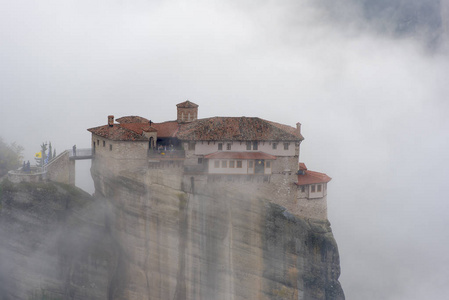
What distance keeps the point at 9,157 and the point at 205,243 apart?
75.8 feet

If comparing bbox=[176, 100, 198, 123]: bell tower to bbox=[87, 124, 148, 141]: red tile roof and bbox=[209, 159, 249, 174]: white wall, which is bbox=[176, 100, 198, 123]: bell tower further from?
bbox=[209, 159, 249, 174]: white wall

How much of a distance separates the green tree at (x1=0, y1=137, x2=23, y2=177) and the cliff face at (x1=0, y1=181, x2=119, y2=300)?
1051cm

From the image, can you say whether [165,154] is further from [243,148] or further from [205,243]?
[205,243]

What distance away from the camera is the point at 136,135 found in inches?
2162

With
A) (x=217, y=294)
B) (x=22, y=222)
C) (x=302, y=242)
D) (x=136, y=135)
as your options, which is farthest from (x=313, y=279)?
(x=22, y=222)

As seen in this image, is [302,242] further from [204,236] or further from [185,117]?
[185,117]

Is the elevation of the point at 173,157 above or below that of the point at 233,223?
above

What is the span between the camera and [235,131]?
56531 millimetres

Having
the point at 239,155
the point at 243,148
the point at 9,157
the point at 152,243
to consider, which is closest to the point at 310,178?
the point at 243,148

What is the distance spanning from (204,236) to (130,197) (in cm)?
643

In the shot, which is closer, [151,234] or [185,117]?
[151,234]

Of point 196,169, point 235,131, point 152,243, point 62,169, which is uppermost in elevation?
point 235,131

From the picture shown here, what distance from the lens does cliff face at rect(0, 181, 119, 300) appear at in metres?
56.2

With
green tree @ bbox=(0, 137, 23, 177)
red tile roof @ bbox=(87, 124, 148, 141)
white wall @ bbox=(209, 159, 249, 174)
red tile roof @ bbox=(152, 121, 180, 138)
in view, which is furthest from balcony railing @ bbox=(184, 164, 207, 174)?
green tree @ bbox=(0, 137, 23, 177)
